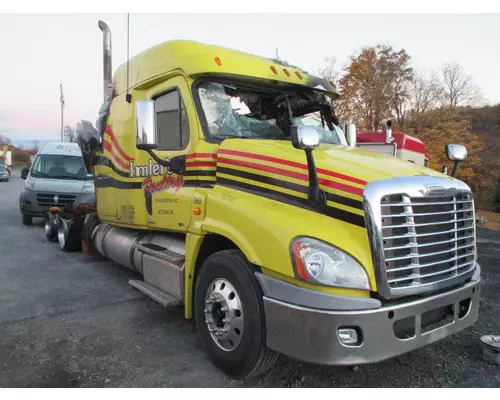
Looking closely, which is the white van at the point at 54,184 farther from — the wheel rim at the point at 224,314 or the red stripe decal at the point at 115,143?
the wheel rim at the point at 224,314

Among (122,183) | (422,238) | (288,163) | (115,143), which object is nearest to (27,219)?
(115,143)

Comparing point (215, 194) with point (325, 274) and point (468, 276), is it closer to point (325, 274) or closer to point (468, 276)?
point (325, 274)

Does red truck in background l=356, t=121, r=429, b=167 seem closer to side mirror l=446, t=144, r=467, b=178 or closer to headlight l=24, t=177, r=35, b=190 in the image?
side mirror l=446, t=144, r=467, b=178

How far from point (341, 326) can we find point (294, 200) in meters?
0.99

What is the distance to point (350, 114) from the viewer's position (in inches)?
886

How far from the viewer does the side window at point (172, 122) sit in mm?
4258

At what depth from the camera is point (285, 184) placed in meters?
3.33

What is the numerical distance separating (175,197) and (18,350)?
2054mm

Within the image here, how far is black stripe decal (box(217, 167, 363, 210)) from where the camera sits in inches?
119

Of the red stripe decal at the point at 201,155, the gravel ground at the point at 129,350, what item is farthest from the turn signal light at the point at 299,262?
the red stripe decal at the point at 201,155

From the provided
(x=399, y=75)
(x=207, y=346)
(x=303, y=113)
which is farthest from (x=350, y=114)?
(x=207, y=346)

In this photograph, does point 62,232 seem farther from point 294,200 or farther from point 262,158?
point 294,200

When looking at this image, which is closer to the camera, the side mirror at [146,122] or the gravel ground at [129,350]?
the gravel ground at [129,350]

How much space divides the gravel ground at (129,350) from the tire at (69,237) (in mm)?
1718
